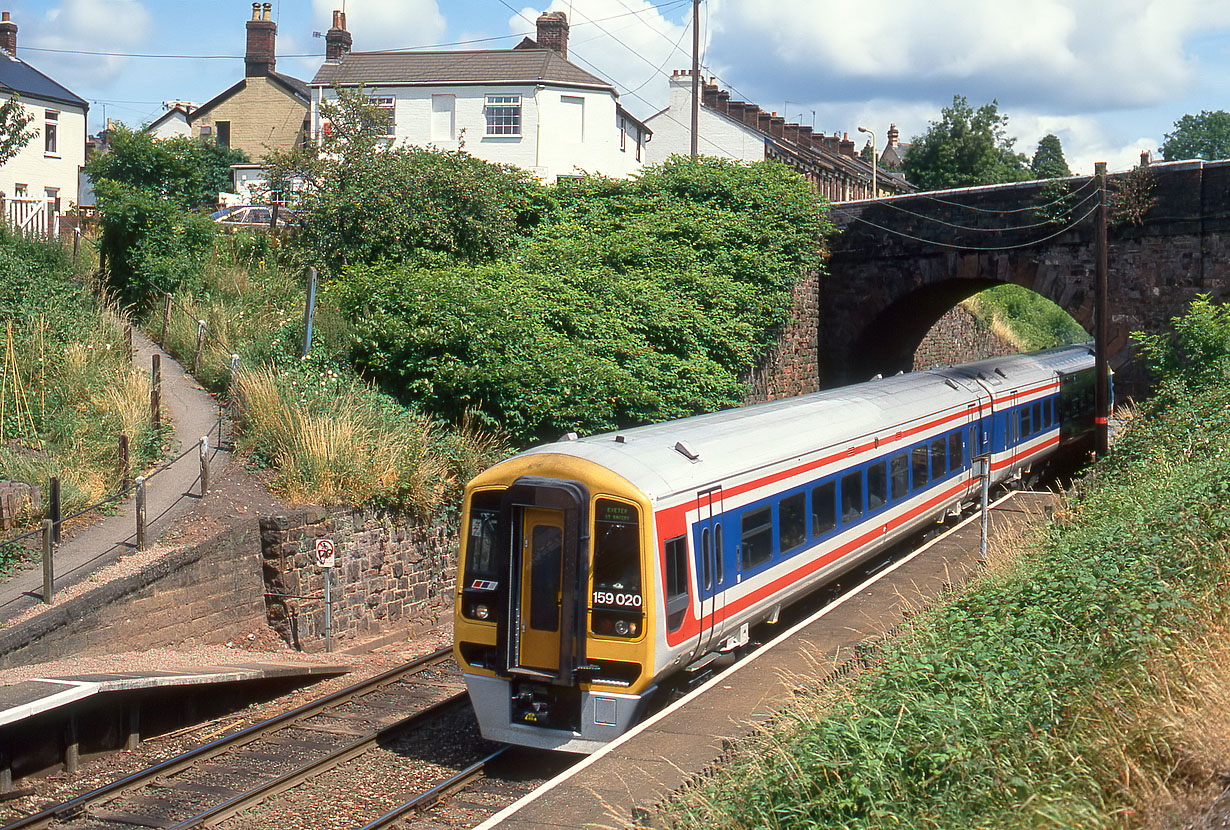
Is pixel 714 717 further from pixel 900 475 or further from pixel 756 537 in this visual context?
pixel 900 475

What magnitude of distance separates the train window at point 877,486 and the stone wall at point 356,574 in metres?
6.24

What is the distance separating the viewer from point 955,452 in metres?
16.8

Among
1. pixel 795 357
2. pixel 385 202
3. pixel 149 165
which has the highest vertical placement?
pixel 149 165

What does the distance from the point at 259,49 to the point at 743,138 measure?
2027 cm

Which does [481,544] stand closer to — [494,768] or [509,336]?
[494,768]

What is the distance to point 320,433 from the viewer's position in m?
14.7

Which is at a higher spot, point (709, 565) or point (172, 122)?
point (172, 122)

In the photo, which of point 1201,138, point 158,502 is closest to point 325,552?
point 158,502

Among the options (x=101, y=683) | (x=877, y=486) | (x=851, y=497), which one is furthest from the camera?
(x=877, y=486)

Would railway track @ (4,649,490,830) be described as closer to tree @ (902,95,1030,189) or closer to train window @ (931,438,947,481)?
train window @ (931,438,947,481)

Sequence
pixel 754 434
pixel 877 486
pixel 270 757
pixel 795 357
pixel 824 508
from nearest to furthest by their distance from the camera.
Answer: pixel 270 757
pixel 754 434
pixel 824 508
pixel 877 486
pixel 795 357

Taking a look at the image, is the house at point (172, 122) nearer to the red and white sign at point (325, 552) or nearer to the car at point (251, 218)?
the car at point (251, 218)

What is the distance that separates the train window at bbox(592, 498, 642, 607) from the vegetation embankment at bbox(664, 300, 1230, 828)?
1845mm

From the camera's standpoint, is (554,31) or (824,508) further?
(554,31)
